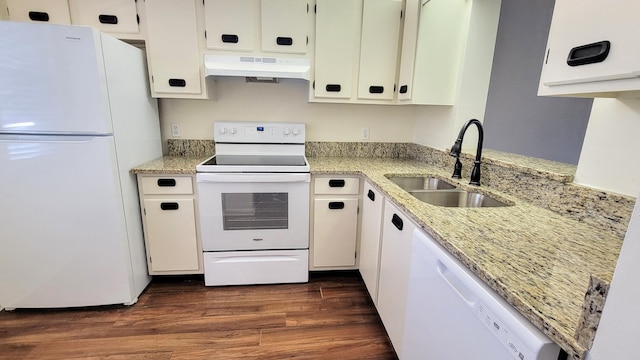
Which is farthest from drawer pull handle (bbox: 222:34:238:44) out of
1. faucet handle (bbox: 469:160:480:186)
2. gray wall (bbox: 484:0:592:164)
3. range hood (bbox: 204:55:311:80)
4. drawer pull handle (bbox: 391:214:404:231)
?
gray wall (bbox: 484:0:592:164)

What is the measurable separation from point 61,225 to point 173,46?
4.43 ft

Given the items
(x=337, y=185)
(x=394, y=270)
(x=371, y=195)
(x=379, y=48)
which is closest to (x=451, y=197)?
(x=371, y=195)

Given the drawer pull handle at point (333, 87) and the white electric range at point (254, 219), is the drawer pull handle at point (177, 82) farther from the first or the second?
the drawer pull handle at point (333, 87)

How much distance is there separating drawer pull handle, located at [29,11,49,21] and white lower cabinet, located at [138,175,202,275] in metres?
1.20

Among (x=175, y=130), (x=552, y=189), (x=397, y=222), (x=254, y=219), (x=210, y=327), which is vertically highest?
(x=175, y=130)

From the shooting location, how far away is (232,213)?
2.03 metres

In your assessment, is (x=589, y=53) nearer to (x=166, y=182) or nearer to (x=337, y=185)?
(x=337, y=185)

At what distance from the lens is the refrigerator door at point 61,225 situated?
1.60m

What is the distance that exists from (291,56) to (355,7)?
587 mm

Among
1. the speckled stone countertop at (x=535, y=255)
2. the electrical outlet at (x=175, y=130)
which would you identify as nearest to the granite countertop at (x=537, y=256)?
the speckled stone countertop at (x=535, y=255)

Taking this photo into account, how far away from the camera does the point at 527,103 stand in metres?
2.82

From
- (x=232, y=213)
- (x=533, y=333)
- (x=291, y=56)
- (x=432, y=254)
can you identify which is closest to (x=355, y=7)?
(x=291, y=56)

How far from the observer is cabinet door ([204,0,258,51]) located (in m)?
1.96

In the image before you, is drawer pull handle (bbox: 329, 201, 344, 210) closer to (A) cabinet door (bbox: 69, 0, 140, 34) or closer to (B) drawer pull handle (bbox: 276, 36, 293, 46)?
(B) drawer pull handle (bbox: 276, 36, 293, 46)
